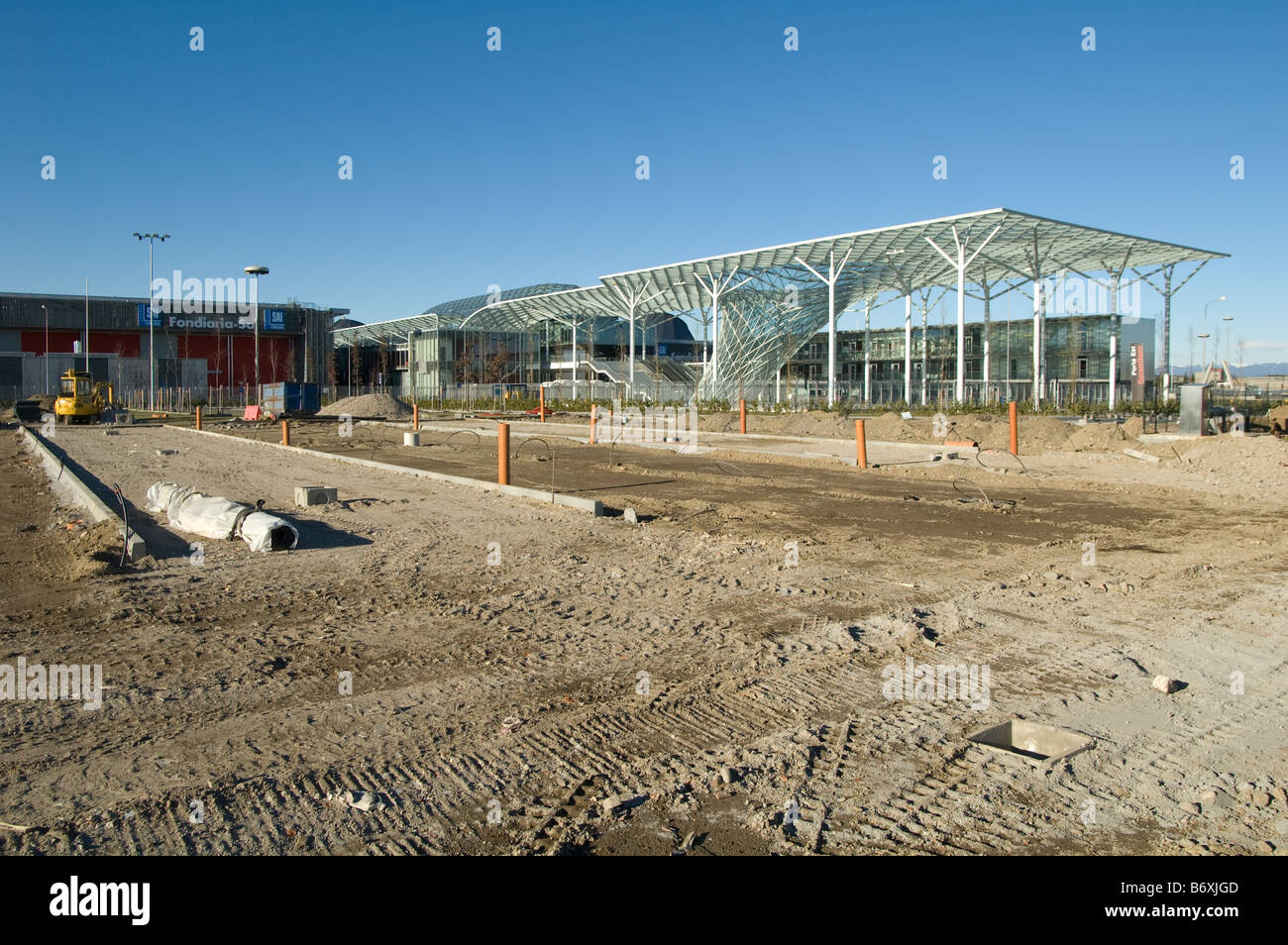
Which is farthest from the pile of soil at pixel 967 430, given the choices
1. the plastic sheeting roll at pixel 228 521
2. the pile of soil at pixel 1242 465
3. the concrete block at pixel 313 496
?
the plastic sheeting roll at pixel 228 521

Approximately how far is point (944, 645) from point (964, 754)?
7.08ft

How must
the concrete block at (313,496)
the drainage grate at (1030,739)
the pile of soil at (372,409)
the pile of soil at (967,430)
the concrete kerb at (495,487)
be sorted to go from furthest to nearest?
the pile of soil at (372,409)
the pile of soil at (967,430)
the concrete block at (313,496)
the concrete kerb at (495,487)
the drainage grate at (1030,739)

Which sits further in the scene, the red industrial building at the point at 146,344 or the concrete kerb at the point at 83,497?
the red industrial building at the point at 146,344

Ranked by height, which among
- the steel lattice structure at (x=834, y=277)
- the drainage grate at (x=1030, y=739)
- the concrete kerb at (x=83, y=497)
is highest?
the steel lattice structure at (x=834, y=277)

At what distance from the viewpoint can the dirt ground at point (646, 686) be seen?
404 centimetres

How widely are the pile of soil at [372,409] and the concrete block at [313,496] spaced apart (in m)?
38.6

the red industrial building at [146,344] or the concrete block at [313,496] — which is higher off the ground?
the red industrial building at [146,344]

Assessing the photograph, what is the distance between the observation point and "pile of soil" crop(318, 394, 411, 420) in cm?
5228

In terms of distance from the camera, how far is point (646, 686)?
234 inches

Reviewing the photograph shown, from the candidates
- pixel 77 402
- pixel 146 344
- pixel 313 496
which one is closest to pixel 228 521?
pixel 313 496

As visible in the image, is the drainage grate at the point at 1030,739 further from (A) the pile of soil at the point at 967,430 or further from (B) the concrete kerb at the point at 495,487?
(A) the pile of soil at the point at 967,430

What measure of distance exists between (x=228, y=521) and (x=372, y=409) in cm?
4306
